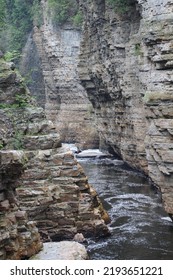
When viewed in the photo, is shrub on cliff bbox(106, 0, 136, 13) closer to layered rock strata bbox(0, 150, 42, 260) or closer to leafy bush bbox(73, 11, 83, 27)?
leafy bush bbox(73, 11, 83, 27)

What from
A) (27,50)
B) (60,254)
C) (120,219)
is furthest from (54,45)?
(60,254)

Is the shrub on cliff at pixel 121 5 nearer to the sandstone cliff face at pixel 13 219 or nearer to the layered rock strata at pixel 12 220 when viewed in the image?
the sandstone cliff face at pixel 13 219

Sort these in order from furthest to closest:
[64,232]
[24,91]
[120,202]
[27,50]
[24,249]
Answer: [27,50] → [120,202] → [24,91] → [64,232] → [24,249]

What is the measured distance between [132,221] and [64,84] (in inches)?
1198

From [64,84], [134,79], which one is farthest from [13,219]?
[64,84]

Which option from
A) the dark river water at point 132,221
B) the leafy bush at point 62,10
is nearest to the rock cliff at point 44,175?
the dark river water at point 132,221

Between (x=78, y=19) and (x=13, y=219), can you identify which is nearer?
(x=13, y=219)

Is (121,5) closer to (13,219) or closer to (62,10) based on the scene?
(62,10)

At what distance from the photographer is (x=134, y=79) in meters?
29.4

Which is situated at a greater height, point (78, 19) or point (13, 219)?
point (78, 19)

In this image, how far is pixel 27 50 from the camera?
197 feet

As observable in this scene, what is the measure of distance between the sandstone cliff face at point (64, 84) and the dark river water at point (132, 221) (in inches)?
589

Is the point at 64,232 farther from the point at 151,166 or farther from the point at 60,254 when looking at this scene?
the point at 60,254
